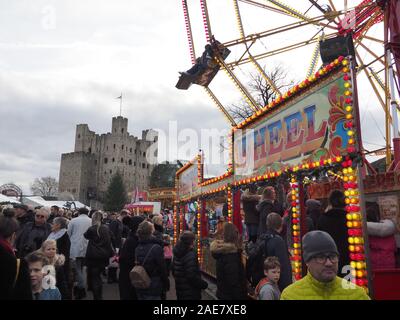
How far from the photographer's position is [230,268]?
4.42 meters

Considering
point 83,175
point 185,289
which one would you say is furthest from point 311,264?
point 83,175

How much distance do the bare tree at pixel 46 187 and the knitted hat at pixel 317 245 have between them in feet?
293

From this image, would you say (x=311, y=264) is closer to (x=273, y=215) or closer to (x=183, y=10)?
(x=273, y=215)

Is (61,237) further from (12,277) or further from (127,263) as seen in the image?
(12,277)

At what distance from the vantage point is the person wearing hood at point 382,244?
4.14m

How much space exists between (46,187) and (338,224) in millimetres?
90524

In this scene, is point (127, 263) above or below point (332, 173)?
→ below

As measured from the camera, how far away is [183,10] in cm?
1598

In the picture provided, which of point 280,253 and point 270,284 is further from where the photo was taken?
point 280,253

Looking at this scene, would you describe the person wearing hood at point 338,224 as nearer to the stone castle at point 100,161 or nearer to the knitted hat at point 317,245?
the knitted hat at point 317,245

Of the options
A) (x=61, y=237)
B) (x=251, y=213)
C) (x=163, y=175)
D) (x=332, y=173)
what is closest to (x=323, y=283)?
(x=332, y=173)

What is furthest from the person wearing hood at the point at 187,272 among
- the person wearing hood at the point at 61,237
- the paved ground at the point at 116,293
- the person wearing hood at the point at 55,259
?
the paved ground at the point at 116,293
